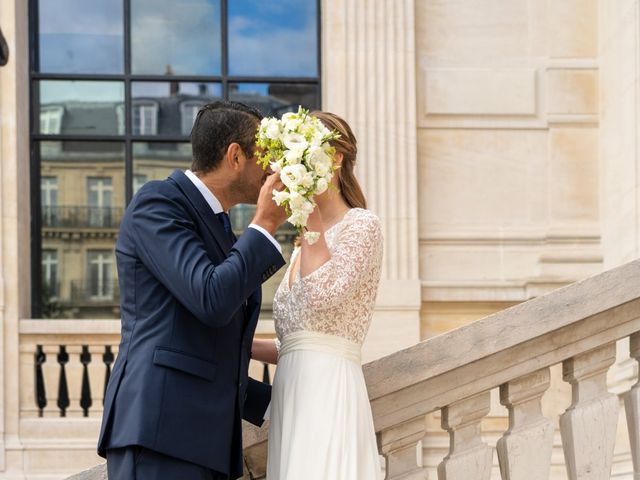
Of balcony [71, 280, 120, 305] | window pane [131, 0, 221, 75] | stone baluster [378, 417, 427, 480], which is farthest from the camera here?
window pane [131, 0, 221, 75]

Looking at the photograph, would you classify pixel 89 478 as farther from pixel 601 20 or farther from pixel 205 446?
pixel 601 20

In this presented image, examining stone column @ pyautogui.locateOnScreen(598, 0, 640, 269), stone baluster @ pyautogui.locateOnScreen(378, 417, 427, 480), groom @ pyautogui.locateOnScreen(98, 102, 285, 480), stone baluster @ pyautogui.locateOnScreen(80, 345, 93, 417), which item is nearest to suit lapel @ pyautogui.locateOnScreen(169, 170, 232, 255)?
groom @ pyautogui.locateOnScreen(98, 102, 285, 480)

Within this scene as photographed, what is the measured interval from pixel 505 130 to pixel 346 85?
3.97 feet

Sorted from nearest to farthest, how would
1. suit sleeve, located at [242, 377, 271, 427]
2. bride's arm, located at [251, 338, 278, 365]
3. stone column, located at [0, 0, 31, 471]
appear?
suit sleeve, located at [242, 377, 271, 427] → bride's arm, located at [251, 338, 278, 365] → stone column, located at [0, 0, 31, 471]

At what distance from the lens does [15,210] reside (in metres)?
9.31

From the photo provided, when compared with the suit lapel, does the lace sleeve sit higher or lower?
lower

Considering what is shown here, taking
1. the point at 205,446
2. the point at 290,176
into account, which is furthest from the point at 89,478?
the point at 290,176

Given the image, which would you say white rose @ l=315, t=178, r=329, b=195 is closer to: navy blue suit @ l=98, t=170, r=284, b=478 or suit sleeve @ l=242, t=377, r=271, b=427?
navy blue suit @ l=98, t=170, r=284, b=478

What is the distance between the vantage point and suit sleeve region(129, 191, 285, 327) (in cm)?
378

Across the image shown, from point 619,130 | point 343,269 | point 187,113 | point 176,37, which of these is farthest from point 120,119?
point 343,269

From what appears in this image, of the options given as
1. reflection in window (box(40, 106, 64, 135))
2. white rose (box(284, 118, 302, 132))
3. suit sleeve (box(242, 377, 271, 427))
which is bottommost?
suit sleeve (box(242, 377, 271, 427))

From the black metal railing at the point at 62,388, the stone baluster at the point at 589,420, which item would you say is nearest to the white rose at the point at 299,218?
the stone baluster at the point at 589,420

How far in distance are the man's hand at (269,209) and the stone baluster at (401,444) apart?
0.88 meters

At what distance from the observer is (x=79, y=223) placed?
9750 millimetres
